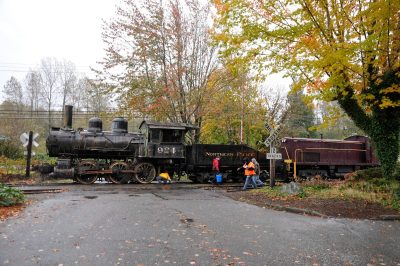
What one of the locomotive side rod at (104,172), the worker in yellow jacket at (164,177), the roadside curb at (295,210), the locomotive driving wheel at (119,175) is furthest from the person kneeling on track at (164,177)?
the roadside curb at (295,210)

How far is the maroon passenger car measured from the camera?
21.8 m

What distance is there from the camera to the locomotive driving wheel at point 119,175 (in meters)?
18.4

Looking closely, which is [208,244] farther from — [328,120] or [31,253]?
[328,120]

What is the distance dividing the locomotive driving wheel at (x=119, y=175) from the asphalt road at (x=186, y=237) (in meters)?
7.89

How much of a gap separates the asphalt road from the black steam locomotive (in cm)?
783

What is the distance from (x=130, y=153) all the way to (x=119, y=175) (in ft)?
Answer: 4.80

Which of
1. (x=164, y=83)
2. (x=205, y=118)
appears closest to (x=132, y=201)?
(x=164, y=83)

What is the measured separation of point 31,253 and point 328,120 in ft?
38.7

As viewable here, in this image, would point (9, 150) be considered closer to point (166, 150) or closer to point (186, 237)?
point (166, 150)

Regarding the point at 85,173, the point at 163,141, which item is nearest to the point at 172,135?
the point at 163,141

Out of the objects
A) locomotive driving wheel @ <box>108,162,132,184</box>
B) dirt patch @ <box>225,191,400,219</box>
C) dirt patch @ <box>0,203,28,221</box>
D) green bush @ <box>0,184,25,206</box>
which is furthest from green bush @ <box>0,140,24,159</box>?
dirt patch @ <box>225,191,400,219</box>

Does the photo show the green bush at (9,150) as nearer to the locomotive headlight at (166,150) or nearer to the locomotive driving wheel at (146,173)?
the locomotive driving wheel at (146,173)

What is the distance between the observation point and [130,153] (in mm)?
19406

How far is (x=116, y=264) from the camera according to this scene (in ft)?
17.0
